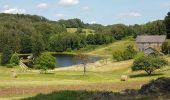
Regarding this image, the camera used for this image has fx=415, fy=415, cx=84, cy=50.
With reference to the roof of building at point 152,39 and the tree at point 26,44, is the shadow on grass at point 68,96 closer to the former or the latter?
the roof of building at point 152,39

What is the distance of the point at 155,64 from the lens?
70688 millimetres

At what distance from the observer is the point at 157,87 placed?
2306cm

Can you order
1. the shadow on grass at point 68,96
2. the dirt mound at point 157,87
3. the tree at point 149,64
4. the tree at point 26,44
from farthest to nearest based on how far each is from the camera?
the tree at point 26,44, the tree at point 149,64, the dirt mound at point 157,87, the shadow on grass at point 68,96

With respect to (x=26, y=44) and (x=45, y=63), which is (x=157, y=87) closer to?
(x=45, y=63)

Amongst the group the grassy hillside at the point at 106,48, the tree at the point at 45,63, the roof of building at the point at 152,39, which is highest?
the roof of building at the point at 152,39

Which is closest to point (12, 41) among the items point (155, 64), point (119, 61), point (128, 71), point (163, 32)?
point (163, 32)

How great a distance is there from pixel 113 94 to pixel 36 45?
133783mm

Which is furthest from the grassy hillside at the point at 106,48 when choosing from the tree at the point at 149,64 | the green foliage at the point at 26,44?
the tree at the point at 149,64

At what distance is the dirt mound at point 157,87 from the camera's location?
73.9ft

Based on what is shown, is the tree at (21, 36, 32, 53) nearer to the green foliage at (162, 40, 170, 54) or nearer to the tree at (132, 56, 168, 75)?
the green foliage at (162, 40, 170, 54)

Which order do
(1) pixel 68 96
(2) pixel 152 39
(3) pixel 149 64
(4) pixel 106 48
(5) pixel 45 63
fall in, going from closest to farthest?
(1) pixel 68 96 < (3) pixel 149 64 < (5) pixel 45 63 < (2) pixel 152 39 < (4) pixel 106 48

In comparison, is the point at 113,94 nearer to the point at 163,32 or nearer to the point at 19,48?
the point at 163,32

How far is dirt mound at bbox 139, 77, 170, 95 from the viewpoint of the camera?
22516 millimetres

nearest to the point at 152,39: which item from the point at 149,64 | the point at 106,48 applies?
the point at 106,48
